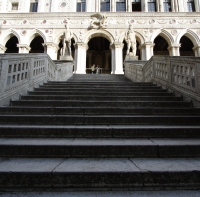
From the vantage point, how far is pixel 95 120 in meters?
3.43

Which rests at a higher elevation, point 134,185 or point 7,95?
point 7,95

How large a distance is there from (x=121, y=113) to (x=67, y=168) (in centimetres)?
214

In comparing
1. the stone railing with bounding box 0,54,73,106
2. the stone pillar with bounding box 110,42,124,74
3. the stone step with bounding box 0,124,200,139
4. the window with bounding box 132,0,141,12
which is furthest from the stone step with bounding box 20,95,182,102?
the window with bounding box 132,0,141,12

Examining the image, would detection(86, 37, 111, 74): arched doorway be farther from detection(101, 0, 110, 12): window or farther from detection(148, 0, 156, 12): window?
detection(148, 0, 156, 12): window

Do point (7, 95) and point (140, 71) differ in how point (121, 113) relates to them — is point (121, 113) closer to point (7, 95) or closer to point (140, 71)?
point (7, 95)

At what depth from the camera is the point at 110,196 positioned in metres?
1.73

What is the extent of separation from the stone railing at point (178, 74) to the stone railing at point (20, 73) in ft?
15.0

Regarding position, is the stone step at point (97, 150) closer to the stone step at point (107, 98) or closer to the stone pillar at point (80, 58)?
the stone step at point (107, 98)

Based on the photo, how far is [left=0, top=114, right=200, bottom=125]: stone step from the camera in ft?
11.1

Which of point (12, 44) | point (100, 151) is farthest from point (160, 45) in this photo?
point (100, 151)

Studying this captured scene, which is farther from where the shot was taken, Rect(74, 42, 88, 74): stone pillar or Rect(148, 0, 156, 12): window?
Rect(148, 0, 156, 12): window

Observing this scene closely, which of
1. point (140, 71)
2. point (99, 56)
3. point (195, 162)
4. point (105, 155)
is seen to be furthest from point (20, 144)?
point (99, 56)

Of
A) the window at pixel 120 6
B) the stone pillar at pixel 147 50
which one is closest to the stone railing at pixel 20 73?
the stone pillar at pixel 147 50

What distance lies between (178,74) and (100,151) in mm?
3871
